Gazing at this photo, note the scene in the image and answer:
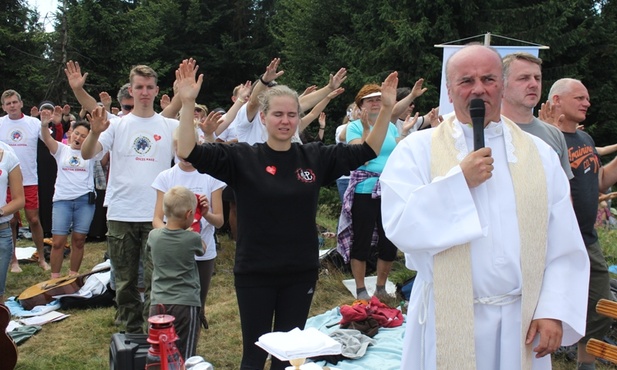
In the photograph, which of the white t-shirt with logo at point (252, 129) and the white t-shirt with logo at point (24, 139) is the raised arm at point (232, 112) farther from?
the white t-shirt with logo at point (24, 139)

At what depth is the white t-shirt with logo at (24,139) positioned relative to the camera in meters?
8.38

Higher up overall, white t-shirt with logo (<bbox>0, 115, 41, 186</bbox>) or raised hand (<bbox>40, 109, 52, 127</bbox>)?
raised hand (<bbox>40, 109, 52, 127</bbox>)

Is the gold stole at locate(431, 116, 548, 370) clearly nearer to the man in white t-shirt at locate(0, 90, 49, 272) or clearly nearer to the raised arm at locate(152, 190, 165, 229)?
the raised arm at locate(152, 190, 165, 229)

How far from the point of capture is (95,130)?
4.90 meters

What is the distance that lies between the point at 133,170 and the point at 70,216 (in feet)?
8.01

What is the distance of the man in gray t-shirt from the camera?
396 cm

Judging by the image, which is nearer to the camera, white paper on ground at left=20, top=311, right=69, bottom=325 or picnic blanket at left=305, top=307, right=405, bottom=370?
picnic blanket at left=305, top=307, right=405, bottom=370

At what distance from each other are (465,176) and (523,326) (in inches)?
24.9

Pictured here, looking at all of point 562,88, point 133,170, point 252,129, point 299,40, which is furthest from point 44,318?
point 299,40

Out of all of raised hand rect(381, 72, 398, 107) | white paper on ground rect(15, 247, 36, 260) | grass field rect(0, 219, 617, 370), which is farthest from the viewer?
white paper on ground rect(15, 247, 36, 260)

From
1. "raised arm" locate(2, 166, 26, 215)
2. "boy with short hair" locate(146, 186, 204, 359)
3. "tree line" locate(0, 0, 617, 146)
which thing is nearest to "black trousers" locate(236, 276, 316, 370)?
"boy with short hair" locate(146, 186, 204, 359)

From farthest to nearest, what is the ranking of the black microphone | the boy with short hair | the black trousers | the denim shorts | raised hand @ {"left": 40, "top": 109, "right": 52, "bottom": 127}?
raised hand @ {"left": 40, "top": 109, "right": 52, "bottom": 127} → the denim shorts → the boy with short hair → the black trousers → the black microphone

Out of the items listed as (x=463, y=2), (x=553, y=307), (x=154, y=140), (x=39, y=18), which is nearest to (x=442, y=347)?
(x=553, y=307)

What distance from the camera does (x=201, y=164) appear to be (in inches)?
138
